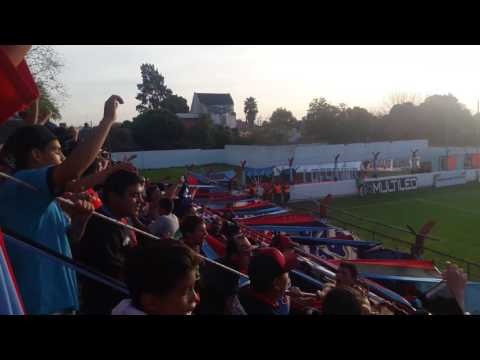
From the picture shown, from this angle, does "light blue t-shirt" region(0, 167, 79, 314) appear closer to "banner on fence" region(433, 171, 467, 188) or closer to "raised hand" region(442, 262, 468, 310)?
"raised hand" region(442, 262, 468, 310)

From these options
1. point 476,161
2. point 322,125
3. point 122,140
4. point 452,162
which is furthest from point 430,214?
point 322,125

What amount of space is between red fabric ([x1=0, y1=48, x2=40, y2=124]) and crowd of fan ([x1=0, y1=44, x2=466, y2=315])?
1.63 feet

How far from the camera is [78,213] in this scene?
2.04m

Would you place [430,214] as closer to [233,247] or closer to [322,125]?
[233,247]

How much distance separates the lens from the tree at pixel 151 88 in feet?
211

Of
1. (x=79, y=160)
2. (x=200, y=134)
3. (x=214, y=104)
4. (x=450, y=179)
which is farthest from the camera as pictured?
(x=214, y=104)

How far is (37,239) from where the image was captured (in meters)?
1.83

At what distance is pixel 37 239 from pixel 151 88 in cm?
6555

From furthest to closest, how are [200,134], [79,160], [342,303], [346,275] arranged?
[200,134] < [346,275] < [342,303] < [79,160]

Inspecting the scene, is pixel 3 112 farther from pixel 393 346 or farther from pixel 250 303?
pixel 250 303

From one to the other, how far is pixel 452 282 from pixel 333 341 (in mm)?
2725

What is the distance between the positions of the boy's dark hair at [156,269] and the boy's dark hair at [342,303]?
69cm

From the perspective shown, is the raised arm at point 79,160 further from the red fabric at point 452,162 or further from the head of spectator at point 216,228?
the red fabric at point 452,162

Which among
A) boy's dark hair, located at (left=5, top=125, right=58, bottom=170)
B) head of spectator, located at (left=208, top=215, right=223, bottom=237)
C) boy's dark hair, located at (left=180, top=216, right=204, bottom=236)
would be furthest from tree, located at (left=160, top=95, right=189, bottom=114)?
boy's dark hair, located at (left=5, top=125, right=58, bottom=170)
